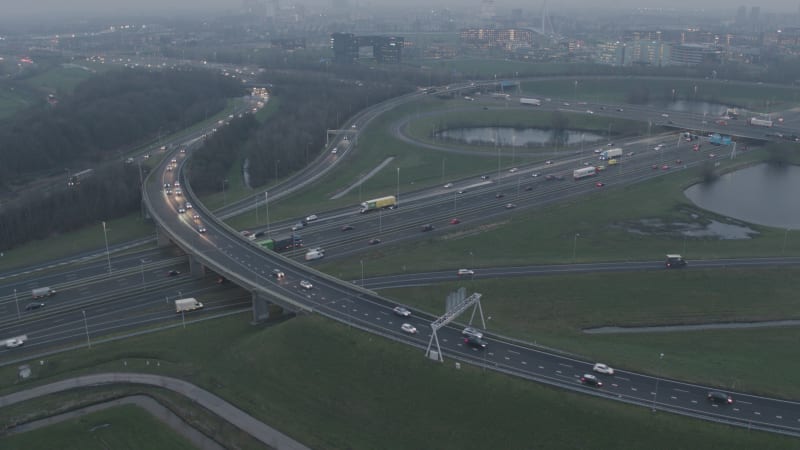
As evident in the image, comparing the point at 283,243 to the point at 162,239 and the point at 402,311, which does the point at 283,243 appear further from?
the point at 402,311

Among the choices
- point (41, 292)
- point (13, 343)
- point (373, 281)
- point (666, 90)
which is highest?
point (666, 90)

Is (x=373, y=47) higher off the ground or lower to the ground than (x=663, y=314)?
higher

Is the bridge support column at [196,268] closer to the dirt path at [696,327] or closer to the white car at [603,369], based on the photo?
the dirt path at [696,327]

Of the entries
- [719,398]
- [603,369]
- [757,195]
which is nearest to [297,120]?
[757,195]

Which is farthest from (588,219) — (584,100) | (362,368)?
(584,100)

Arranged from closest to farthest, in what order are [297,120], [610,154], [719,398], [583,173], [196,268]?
[719,398] < [196,268] < [583,173] < [610,154] < [297,120]

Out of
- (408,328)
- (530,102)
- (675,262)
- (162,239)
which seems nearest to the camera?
(408,328)

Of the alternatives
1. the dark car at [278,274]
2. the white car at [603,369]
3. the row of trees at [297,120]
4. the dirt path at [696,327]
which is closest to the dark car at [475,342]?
the white car at [603,369]
